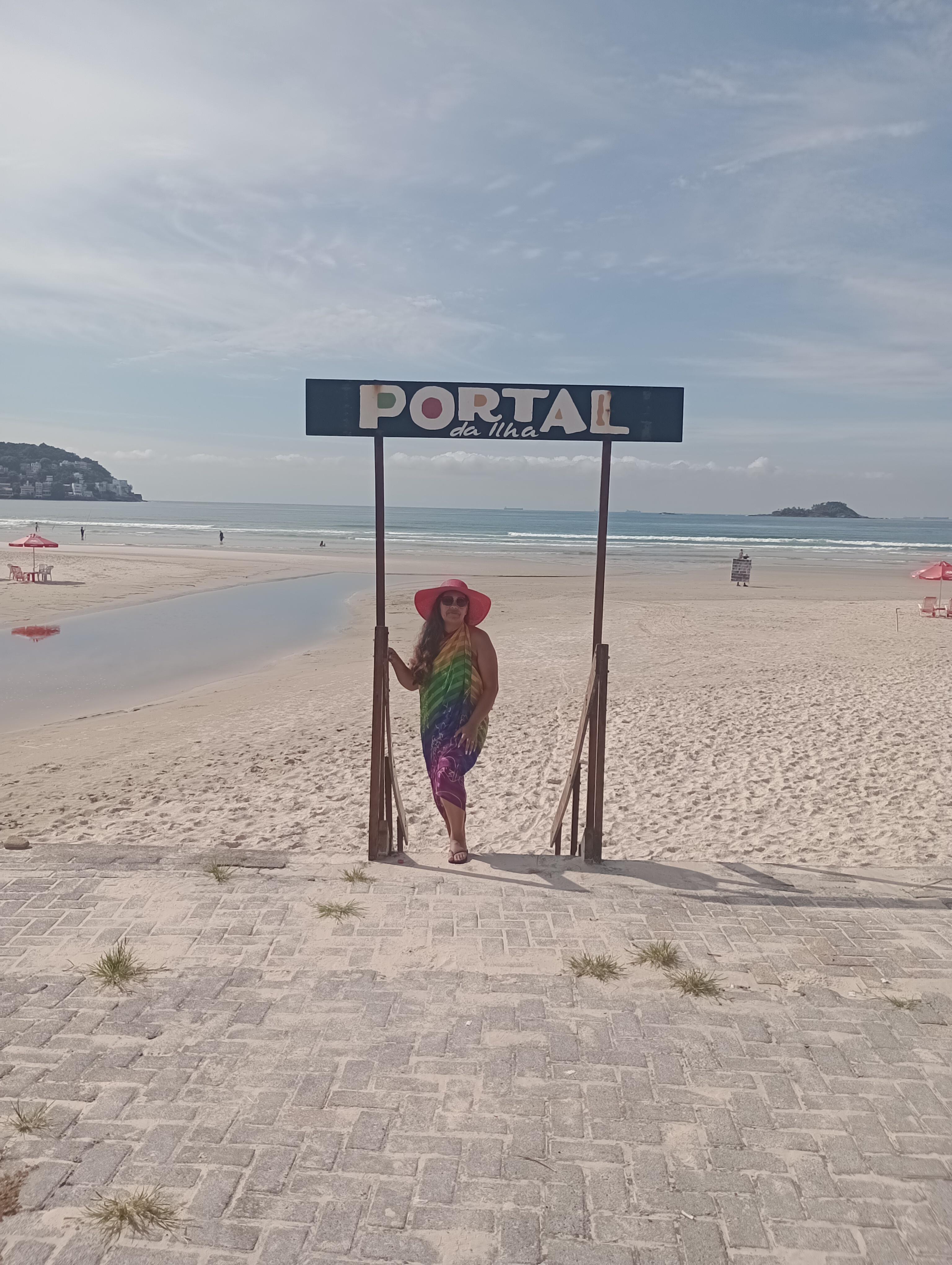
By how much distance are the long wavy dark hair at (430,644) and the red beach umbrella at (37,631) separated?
14439mm

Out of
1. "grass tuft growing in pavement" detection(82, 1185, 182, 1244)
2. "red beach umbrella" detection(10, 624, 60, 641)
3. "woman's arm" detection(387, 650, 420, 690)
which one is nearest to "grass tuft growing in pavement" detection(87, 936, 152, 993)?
"grass tuft growing in pavement" detection(82, 1185, 182, 1244)

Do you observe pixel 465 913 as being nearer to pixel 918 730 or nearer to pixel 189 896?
pixel 189 896

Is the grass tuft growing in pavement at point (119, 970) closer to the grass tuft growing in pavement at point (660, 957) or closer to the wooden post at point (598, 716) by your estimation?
the grass tuft growing in pavement at point (660, 957)

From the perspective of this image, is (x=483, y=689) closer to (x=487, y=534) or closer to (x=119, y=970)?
(x=119, y=970)

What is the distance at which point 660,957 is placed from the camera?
4.11 meters

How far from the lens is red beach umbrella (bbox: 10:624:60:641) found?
691 inches

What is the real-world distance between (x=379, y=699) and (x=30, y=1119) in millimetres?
2961

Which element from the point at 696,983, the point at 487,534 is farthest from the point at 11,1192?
the point at 487,534

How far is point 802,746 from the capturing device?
364 inches

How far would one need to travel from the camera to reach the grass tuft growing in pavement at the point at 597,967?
3.97 meters

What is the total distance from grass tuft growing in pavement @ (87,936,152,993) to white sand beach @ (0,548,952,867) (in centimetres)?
150

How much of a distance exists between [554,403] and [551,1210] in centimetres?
411

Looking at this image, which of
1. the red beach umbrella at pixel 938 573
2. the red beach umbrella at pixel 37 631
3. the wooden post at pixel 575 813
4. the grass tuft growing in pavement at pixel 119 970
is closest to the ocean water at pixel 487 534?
the red beach umbrella at pixel 938 573

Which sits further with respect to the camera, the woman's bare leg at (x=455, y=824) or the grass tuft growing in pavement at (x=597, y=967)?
the woman's bare leg at (x=455, y=824)
